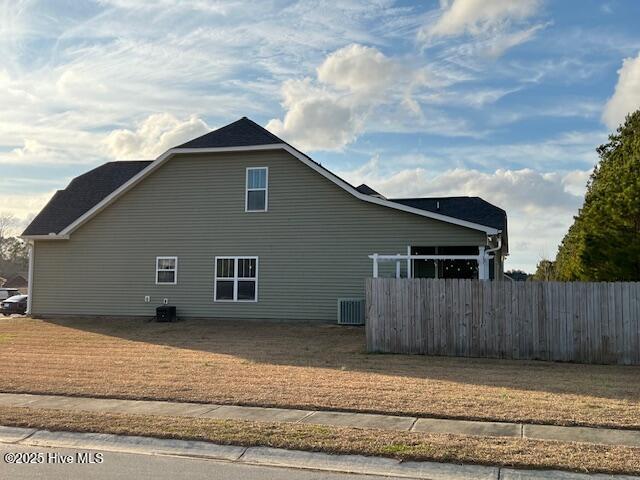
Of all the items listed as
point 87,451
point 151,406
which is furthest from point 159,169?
point 87,451

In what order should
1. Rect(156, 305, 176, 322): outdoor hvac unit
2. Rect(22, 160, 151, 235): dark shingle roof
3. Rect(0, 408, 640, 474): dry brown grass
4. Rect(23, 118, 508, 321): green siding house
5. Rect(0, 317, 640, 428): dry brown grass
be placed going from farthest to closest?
1. Rect(22, 160, 151, 235): dark shingle roof
2. Rect(156, 305, 176, 322): outdoor hvac unit
3. Rect(23, 118, 508, 321): green siding house
4. Rect(0, 317, 640, 428): dry brown grass
5. Rect(0, 408, 640, 474): dry brown grass

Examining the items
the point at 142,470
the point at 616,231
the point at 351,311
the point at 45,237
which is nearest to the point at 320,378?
the point at 142,470

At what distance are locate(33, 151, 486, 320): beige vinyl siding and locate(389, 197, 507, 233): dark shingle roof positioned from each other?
14.6ft

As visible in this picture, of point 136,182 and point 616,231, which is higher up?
point 136,182

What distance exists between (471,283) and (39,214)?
790 inches

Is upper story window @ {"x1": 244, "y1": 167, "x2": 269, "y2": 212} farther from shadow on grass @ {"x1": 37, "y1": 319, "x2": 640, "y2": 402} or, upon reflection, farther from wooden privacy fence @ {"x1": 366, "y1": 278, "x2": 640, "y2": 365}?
wooden privacy fence @ {"x1": 366, "y1": 278, "x2": 640, "y2": 365}

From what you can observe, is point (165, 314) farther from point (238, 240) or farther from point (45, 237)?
point (45, 237)

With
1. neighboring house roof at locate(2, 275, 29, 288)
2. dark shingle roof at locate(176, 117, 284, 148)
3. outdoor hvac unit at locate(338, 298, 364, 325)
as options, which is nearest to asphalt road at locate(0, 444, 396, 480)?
outdoor hvac unit at locate(338, 298, 364, 325)

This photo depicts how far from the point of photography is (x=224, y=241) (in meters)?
21.6

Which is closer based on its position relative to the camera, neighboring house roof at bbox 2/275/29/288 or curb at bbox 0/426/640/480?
curb at bbox 0/426/640/480

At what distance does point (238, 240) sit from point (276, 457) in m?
15.1

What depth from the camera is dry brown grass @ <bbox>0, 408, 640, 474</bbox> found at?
629 cm

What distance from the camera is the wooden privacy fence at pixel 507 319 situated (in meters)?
13.0

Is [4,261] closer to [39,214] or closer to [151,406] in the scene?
[39,214]
